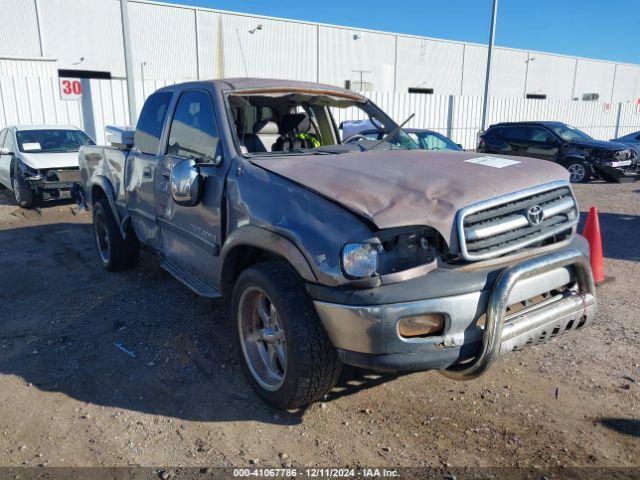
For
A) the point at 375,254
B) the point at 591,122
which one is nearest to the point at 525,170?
the point at 375,254

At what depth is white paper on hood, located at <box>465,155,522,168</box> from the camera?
310 cm

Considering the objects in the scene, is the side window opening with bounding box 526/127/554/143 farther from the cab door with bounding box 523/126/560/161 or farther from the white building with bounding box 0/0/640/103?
the white building with bounding box 0/0/640/103

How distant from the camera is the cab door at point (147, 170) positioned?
4.43m

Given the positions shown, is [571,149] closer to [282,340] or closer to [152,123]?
[152,123]

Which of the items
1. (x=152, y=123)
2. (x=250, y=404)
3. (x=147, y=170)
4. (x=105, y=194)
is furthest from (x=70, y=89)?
(x=250, y=404)

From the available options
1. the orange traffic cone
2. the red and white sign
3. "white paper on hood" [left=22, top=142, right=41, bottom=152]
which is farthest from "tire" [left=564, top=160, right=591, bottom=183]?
the red and white sign

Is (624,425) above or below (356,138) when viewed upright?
below

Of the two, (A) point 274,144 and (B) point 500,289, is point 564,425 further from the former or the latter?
(A) point 274,144

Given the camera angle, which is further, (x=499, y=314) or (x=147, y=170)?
(x=147, y=170)

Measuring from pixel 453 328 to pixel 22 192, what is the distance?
993 centimetres

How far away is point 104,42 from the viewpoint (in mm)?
22594

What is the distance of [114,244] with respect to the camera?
555cm

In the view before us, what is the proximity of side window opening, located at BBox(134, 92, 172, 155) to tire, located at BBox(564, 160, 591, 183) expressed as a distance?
1182 centimetres

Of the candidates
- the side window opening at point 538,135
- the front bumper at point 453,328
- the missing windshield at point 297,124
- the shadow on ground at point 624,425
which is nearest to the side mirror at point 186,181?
the missing windshield at point 297,124
